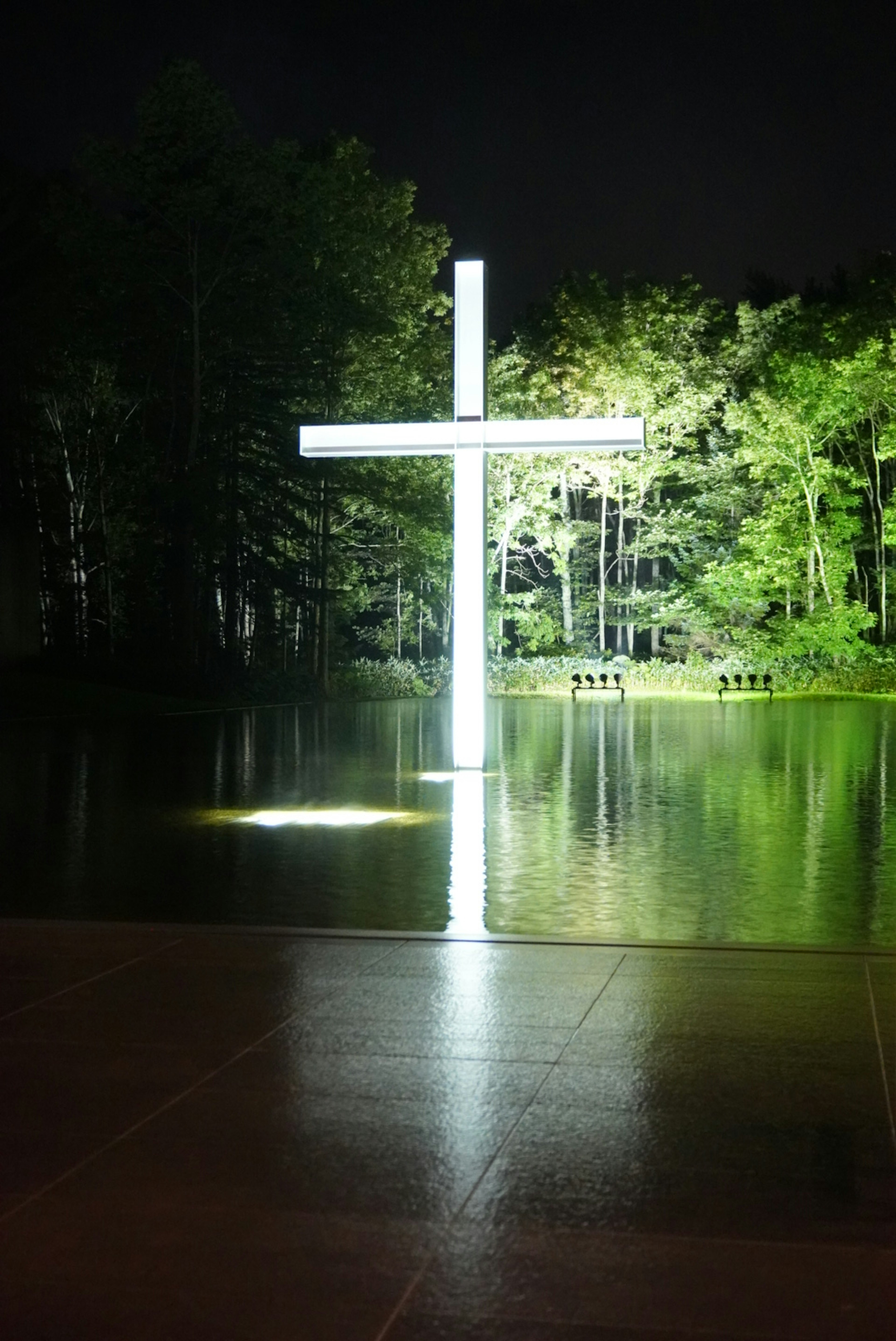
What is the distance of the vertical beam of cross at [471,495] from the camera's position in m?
18.0

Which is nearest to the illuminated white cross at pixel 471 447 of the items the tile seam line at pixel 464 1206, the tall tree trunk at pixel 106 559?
the tile seam line at pixel 464 1206

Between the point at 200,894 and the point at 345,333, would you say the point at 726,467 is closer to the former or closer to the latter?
the point at 345,333

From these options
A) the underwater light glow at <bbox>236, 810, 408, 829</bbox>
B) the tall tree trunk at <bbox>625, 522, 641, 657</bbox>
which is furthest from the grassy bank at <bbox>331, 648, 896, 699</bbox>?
the underwater light glow at <bbox>236, 810, 408, 829</bbox>

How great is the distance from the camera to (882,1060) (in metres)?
5.30

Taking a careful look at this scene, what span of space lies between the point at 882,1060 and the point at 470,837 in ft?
23.1

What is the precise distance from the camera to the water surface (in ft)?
28.3

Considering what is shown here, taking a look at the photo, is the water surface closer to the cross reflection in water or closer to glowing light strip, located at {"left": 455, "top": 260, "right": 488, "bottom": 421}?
the cross reflection in water

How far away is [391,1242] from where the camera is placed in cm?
368

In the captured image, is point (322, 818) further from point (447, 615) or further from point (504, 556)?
point (447, 615)

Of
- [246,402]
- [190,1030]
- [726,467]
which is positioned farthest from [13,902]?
[726,467]

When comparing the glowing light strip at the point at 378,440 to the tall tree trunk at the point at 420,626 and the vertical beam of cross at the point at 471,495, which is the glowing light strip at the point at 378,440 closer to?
the vertical beam of cross at the point at 471,495

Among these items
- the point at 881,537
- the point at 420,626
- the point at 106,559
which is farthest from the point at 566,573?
the point at 106,559

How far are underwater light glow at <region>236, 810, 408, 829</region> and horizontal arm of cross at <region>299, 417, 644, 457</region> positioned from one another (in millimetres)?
5039

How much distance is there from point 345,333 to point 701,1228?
4096 centimetres
